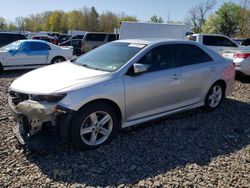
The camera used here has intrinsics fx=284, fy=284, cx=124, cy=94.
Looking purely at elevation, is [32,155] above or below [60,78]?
below

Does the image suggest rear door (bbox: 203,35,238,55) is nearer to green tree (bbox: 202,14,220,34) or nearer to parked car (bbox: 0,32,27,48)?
parked car (bbox: 0,32,27,48)

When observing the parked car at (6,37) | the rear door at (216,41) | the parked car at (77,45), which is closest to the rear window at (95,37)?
the parked car at (77,45)

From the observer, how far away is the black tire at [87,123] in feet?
12.5

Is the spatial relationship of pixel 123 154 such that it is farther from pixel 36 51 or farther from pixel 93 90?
pixel 36 51

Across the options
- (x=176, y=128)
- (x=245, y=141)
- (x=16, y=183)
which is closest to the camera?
(x=16, y=183)

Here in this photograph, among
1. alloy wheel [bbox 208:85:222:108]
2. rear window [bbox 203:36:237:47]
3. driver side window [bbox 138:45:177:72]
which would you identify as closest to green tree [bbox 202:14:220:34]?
rear window [bbox 203:36:237:47]

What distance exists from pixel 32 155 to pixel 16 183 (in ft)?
2.09

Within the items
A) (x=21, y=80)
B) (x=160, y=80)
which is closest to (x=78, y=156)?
(x=21, y=80)

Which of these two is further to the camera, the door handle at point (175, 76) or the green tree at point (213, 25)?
the green tree at point (213, 25)

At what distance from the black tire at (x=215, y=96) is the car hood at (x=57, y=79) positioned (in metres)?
2.63

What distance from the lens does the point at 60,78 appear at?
Answer: 411 cm

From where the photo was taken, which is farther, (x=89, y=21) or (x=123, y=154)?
(x=89, y=21)

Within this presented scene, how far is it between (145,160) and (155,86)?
1309mm

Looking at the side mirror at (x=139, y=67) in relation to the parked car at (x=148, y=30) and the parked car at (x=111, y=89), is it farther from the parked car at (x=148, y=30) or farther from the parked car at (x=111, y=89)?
the parked car at (x=148, y=30)
